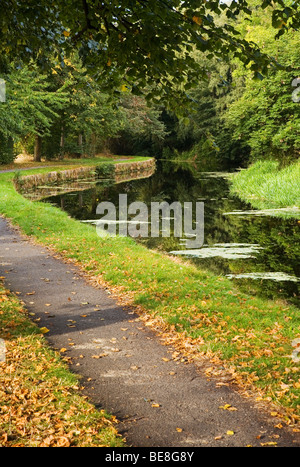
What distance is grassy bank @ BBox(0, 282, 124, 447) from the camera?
13.9 ft

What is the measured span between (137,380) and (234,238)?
1065 centimetres

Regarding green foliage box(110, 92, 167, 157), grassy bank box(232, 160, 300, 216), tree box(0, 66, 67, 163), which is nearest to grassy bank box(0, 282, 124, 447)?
grassy bank box(232, 160, 300, 216)

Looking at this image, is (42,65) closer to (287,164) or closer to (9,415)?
(9,415)

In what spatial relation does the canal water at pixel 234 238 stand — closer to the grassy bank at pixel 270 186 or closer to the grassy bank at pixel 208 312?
Result: the grassy bank at pixel 270 186

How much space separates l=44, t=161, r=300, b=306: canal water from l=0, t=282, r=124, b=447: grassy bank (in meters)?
5.50

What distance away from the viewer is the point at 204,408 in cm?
505

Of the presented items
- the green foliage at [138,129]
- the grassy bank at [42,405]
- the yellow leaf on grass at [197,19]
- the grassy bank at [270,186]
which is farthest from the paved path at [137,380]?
the green foliage at [138,129]

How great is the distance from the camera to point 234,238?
15.8 meters

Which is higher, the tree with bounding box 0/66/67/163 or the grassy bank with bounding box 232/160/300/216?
the tree with bounding box 0/66/67/163

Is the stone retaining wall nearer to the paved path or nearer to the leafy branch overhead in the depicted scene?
the paved path

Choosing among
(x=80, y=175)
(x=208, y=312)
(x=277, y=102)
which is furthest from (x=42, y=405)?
(x=80, y=175)

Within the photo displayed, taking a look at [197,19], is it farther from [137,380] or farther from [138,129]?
[138,129]

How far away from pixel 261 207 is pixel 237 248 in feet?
28.8

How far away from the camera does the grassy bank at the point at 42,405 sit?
4230 mm
